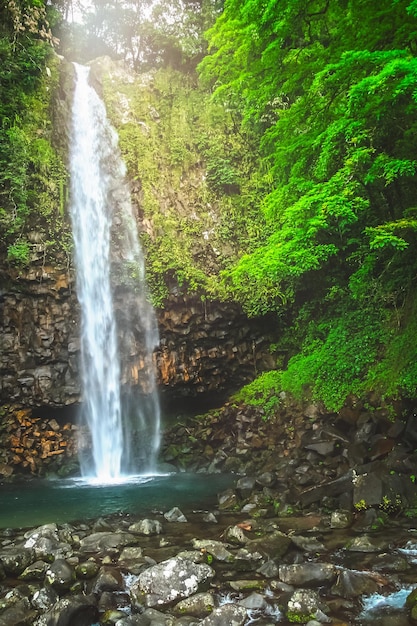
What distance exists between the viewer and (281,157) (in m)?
8.48

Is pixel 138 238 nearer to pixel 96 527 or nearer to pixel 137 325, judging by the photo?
pixel 137 325

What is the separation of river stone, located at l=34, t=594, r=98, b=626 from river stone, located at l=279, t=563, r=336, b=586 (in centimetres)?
204

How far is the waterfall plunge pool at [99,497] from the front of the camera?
8.53 meters

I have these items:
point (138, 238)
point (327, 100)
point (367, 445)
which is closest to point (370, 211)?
point (327, 100)

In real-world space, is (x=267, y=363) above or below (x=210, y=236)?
below

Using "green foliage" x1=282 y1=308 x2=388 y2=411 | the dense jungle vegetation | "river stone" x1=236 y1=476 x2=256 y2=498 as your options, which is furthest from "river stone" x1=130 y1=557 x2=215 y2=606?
"green foliage" x1=282 y1=308 x2=388 y2=411

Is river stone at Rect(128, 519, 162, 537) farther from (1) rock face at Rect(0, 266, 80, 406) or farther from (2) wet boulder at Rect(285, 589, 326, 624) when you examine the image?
(1) rock face at Rect(0, 266, 80, 406)

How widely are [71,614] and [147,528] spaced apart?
9.07 ft

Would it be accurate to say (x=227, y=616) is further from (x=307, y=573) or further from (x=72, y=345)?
(x=72, y=345)

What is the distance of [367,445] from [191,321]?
6.94 m

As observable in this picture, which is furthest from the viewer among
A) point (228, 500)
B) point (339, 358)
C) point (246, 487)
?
point (339, 358)

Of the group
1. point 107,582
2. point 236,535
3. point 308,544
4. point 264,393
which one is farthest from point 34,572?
point 264,393

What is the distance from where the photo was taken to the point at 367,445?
876 centimetres

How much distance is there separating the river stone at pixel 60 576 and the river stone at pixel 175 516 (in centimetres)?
266
